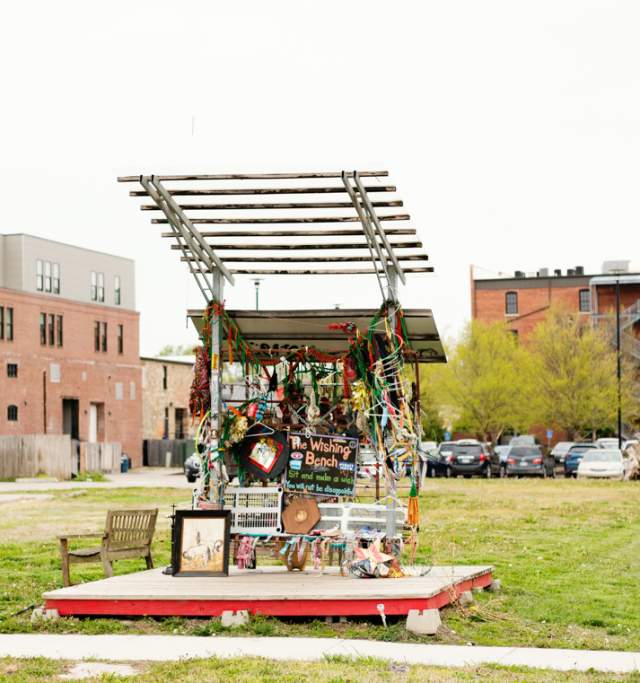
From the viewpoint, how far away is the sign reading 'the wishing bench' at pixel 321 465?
13836mm

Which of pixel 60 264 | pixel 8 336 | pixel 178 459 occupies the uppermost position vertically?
pixel 60 264

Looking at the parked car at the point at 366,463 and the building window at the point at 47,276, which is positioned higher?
the building window at the point at 47,276

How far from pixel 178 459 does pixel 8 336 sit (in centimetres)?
1783

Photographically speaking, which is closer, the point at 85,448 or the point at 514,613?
the point at 514,613

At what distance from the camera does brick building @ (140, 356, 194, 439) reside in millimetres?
88500

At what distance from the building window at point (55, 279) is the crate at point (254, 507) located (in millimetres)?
62713

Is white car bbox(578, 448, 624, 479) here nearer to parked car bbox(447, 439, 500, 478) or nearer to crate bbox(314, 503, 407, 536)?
parked car bbox(447, 439, 500, 478)

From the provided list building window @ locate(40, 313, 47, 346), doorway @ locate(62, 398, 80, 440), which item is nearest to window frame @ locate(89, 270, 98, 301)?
building window @ locate(40, 313, 47, 346)

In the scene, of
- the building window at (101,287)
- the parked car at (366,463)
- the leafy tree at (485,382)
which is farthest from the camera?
the building window at (101,287)

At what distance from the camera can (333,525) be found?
13570 millimetres

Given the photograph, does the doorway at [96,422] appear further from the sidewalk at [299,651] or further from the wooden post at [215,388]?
the sidewalk at [299,651]

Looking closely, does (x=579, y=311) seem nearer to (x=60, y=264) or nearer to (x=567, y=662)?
(x=60, y=264)

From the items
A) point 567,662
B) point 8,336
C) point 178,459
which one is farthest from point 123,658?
point 178,459

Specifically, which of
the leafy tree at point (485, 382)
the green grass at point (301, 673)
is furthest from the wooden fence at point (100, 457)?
A: the green grass at point (301, 673)
